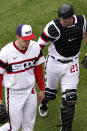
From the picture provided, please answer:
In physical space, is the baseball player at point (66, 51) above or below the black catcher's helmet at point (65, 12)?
below

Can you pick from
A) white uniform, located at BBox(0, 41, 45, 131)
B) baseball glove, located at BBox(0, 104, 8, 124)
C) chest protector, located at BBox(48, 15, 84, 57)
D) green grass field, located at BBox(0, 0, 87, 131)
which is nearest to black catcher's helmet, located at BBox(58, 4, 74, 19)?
chest protector, located at BBox(48, 15, 84, 57)

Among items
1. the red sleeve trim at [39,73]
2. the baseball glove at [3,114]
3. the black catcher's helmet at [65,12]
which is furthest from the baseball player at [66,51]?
the baseball glove at [3,114]

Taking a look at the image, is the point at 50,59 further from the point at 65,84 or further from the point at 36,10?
the point at 36,10

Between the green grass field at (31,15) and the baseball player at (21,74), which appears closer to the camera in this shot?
the baseball player at (21,74)

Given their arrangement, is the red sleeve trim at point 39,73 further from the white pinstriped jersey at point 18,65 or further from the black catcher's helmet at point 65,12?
the black catcher's helmet at point 65,12

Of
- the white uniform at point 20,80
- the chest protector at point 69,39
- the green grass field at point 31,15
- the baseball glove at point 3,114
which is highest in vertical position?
the green grass field at point 31,15

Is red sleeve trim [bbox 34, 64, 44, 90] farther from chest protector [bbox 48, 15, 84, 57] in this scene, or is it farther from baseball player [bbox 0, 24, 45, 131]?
chest protector [bbox 48, 15, 84, 57]

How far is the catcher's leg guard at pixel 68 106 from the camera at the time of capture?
6.84 meters

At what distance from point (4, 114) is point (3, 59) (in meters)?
0.92

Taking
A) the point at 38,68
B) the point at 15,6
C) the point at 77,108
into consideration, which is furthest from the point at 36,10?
the point at 38,68

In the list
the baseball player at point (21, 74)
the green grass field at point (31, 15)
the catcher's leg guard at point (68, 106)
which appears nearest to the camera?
the baseball player at point (21, 74)

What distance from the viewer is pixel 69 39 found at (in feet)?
22.1

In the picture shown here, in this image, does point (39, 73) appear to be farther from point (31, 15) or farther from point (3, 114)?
point (31, 15)

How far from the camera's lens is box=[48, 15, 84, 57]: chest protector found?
668cm
